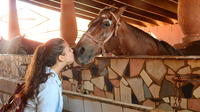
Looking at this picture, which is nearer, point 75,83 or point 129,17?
point 75,83

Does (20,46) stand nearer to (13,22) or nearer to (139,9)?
(13,22)

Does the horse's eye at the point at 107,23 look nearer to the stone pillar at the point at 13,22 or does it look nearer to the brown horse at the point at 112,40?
Answer: the brown horse at the point at 112,40

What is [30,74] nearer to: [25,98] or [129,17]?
[25,98]

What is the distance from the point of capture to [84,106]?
242 centimetres

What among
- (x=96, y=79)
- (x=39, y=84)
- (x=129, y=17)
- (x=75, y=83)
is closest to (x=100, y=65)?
(x=96, y=79)

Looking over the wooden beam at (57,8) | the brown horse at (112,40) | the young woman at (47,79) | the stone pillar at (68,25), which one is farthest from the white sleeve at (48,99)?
the wooden beam at (57,8)

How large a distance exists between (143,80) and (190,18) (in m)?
Result: 0.84

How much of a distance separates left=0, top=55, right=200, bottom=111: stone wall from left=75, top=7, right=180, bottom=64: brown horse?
16cm

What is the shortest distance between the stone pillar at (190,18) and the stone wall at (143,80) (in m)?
0.73

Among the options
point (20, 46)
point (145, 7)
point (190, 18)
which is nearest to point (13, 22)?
point (20, 46)

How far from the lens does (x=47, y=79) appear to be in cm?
154

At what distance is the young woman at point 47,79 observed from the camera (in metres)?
1.48

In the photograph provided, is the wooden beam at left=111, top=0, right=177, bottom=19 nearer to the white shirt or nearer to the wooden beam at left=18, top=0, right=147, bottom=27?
the wooden beam at left=18, top=0, right=147, bottom=27

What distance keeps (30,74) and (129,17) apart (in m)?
6.78
